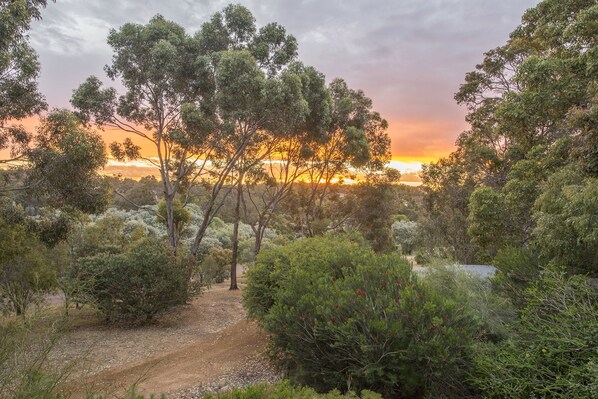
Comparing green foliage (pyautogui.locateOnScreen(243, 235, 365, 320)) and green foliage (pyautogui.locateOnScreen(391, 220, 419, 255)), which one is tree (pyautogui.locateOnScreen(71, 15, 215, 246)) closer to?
green foliage (pyautogui.locateOnScreen(243, 235, 365, 320))

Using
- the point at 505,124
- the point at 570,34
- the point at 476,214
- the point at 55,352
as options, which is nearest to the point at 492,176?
the point at 476,214

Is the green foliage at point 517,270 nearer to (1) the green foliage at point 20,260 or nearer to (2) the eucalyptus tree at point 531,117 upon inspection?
(2) the eucalyptus tree at point 531,117

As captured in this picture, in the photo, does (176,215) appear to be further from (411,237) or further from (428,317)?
(411,237)

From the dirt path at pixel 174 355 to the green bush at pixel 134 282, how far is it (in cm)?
54

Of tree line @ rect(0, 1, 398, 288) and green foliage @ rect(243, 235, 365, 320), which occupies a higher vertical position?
tree line @ rect(0, 1, 398, 288)

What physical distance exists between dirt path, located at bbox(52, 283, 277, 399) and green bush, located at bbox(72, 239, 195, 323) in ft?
1.79

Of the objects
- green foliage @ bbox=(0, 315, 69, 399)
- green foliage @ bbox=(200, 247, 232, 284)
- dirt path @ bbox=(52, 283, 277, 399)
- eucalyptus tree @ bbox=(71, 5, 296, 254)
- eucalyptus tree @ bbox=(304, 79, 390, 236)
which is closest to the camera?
green foliage @ bbox=(0, 315, 69, 399)

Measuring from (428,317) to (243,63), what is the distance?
1094 centimetres

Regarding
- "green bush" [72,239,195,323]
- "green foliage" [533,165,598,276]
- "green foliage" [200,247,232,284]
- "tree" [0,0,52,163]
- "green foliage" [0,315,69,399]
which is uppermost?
"tree" [0,0,52,163]

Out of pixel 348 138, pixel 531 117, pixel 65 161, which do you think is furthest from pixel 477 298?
pixel 348 138

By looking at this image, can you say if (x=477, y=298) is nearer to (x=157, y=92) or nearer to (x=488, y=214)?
(x=488, y=214)

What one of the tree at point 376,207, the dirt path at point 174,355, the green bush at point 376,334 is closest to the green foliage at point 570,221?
the green bush at point 376,334

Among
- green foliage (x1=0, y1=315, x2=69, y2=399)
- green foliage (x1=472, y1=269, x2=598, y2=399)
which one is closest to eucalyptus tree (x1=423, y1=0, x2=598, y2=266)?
green foliage (x1=472, y1=269, x2=598, y2=399)

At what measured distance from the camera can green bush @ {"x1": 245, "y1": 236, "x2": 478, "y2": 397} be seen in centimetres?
432
